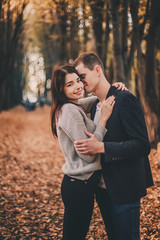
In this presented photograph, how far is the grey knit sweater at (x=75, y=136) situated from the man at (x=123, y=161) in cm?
8

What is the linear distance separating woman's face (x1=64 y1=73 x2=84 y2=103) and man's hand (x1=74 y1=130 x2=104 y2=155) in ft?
1.63

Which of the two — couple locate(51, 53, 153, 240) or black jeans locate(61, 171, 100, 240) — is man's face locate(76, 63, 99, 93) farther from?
black jeans locate(61, 171, 100, 240)

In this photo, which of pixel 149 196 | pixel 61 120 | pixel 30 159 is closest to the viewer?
pixel 61 120

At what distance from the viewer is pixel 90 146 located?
2.06 m

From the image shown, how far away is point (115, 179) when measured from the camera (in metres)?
2.18

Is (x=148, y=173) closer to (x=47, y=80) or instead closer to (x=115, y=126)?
(x=115, y=126)

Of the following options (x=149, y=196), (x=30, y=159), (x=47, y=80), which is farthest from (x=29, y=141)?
(x=47, y=80)

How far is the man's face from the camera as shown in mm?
2568

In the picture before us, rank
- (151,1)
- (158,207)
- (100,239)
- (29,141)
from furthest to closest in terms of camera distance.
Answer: (29,141) < (151,1) < (158,207) < (100,239)

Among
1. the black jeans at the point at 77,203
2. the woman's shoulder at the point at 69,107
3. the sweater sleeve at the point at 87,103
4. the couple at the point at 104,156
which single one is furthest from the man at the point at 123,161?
the sweater sleeve at the point at 87,103

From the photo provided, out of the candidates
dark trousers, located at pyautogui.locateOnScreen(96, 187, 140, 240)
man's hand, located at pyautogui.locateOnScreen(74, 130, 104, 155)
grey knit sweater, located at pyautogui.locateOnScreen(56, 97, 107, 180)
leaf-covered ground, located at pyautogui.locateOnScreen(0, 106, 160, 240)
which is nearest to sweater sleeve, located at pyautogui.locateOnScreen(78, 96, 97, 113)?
grey knit sweater, located at pyautogui.locateOnScreen(56, 97, 107, 180)

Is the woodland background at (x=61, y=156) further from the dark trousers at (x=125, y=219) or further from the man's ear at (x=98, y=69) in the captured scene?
the man's ear at (x=98, y=69)

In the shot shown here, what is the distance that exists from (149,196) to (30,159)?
526 cm

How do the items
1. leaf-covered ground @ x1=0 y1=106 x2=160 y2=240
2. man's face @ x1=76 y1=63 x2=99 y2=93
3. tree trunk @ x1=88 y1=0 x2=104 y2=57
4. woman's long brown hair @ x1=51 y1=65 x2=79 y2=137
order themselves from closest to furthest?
1. woman's long brown hair @ x1=51 y1=65 x2=79 y2=137
2. man's face @ x1=76 y1=63 x2=99 y2=93
3. leaf-covered ground @ x1=0 y1=106 x2=160 y2=240
4. tree trunk @ x1=88 y1=0 x2=104 y2=57
